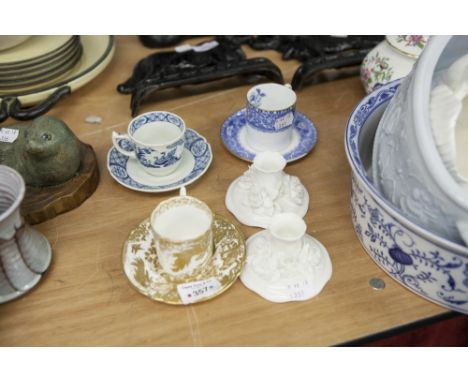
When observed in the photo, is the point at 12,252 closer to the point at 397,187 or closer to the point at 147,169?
the point at 147,169

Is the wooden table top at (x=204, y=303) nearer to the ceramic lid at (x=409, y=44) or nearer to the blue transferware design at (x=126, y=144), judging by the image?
the blue transferware design at (x=126, y=144)

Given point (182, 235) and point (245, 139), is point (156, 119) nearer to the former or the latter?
point (245, 139)

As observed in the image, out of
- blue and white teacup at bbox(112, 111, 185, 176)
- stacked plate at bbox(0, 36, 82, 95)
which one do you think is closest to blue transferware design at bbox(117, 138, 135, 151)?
blue and white teacup at bbox(112, 111, 185, 176)

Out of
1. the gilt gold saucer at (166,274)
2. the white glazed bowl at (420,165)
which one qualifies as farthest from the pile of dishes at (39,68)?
the white glazed bowl at (420,165)

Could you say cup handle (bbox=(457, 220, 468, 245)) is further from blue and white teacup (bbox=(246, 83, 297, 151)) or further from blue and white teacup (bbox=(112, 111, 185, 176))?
blue and white teacup (bbox=(112, 111, 185, 176))

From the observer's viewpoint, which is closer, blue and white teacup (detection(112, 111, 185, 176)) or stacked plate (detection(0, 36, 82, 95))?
blue and white teacup (detection(112, 111, 185, 176))

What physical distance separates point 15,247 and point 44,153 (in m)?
0.22

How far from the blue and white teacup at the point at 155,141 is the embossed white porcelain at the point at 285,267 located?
28 cm

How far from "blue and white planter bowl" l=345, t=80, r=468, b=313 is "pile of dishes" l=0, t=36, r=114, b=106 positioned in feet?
2.47

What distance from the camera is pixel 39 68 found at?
1312 millimetres

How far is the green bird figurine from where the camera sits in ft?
3.44

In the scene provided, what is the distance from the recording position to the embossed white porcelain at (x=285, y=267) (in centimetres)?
94

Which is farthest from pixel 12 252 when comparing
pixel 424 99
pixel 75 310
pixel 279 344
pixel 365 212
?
pixel 424 99

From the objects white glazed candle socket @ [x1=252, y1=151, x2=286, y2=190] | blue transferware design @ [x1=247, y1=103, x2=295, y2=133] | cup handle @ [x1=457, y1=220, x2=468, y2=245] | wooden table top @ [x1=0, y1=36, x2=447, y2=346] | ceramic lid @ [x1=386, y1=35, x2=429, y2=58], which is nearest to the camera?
cup handle @ [x1=457, y1=220, x2=468, y2=245]
